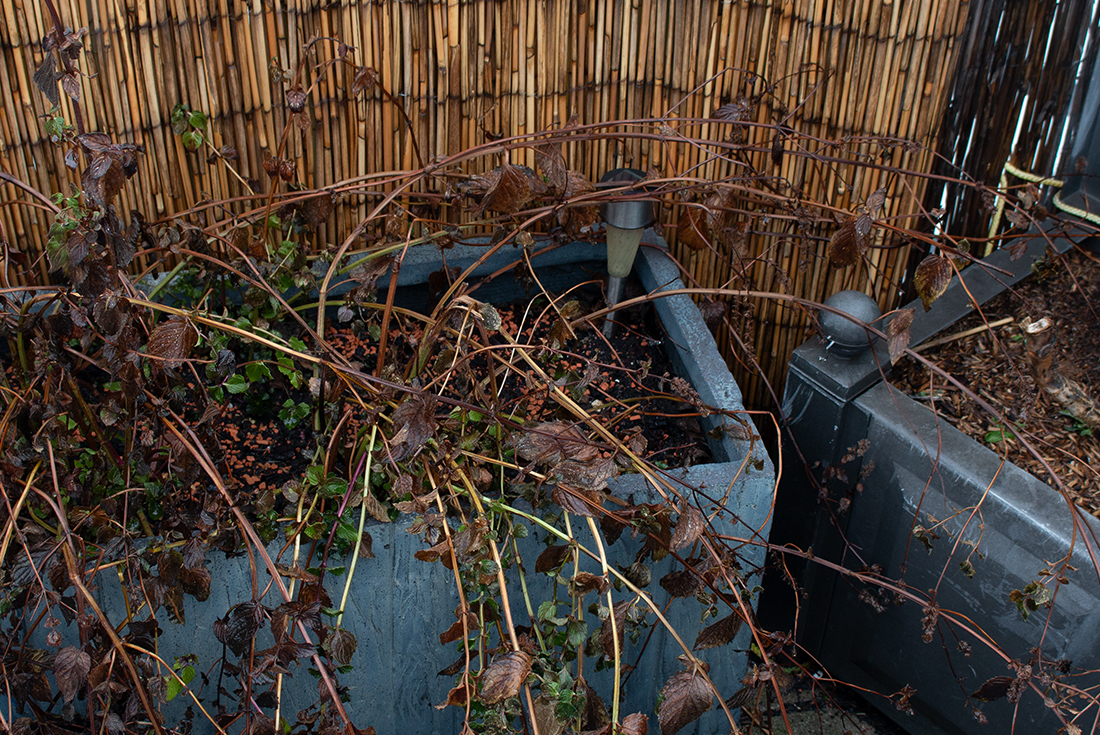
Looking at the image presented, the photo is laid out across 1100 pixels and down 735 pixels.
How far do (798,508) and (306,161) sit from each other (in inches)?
59.0

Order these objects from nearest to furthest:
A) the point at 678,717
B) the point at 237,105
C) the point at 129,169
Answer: the point at 678,717 → the point at 129,169 → the point at 237,105

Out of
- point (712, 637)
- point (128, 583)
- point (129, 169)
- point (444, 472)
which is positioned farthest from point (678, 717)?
point (129, 169)

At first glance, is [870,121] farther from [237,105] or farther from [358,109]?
[237,105]

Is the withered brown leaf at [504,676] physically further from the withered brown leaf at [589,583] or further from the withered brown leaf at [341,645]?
the withered brown leaf at [341,645]

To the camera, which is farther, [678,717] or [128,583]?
[128,583]

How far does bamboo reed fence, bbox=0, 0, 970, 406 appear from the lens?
6.29 feet

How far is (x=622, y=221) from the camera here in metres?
1.99

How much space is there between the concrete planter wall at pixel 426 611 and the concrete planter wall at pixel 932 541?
32 centimetres

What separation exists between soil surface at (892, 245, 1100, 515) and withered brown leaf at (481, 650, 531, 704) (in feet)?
3.94

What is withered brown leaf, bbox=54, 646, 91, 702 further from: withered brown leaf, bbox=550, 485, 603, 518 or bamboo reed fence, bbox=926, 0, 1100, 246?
bamboo reed fence, bbox=926, 0, 1100, 246

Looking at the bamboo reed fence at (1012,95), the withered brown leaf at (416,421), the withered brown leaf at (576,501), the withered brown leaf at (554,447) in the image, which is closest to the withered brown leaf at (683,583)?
the withered brown leaf at (576,501)

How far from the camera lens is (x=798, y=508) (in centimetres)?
235

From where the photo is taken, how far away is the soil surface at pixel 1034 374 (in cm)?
206

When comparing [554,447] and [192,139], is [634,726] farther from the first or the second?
[192,139]
